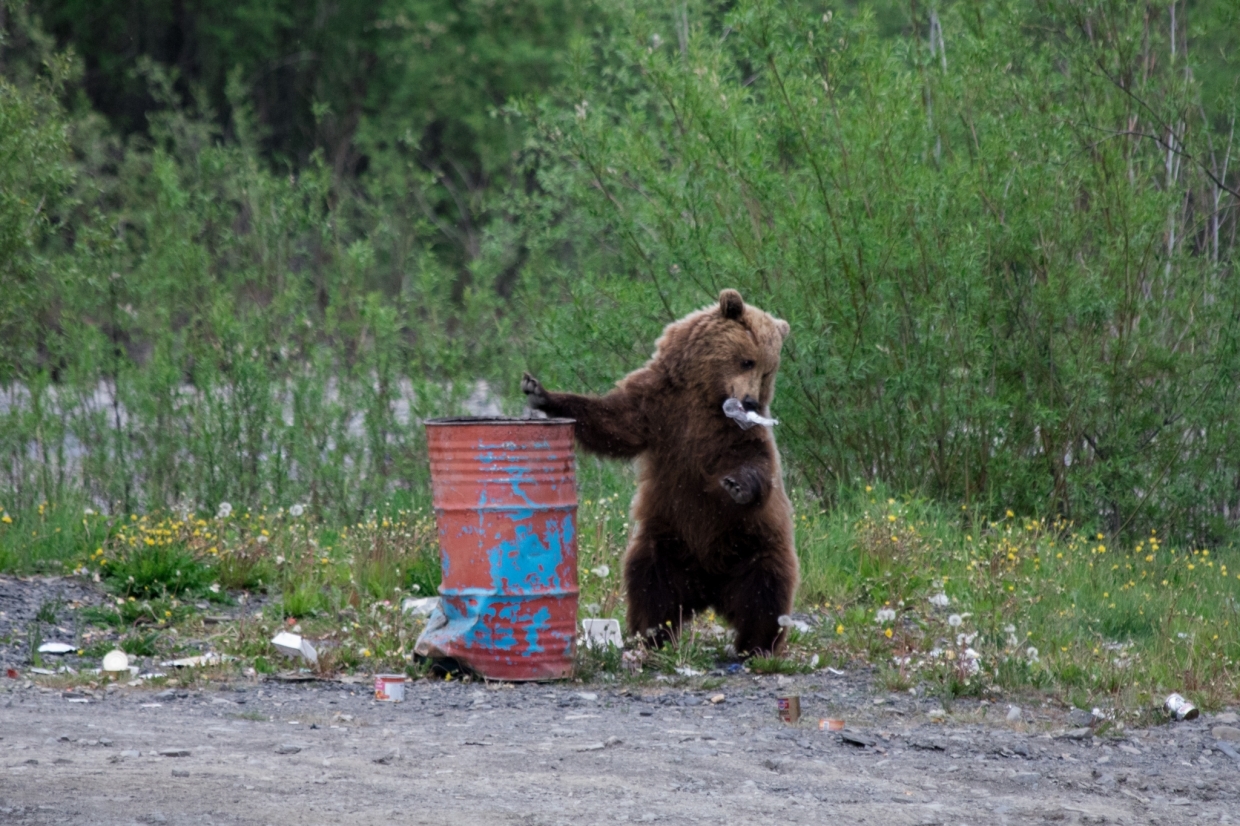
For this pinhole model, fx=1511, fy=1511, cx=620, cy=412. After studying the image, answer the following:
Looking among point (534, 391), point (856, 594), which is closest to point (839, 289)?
point (856, 594)

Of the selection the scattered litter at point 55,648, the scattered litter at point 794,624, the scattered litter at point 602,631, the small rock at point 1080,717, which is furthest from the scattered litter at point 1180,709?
the scattered litter at point 55,648

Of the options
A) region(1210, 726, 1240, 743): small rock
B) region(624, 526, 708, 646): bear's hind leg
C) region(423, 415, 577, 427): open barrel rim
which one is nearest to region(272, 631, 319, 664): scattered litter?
region(423, 415, 577, 427): open barrel rim

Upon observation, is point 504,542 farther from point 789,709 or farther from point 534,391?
point 789,709

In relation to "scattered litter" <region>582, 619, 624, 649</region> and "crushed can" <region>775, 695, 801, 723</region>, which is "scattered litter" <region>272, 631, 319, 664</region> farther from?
"crushed can" <region>775, 695, 801, 723</region>

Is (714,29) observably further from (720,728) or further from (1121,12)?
(720,728)

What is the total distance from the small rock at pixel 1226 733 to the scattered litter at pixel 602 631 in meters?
2.44

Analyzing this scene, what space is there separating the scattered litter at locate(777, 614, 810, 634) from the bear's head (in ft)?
2.98

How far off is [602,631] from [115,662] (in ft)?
6.85

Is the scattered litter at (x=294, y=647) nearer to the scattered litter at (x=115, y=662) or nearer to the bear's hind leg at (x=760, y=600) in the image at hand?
the scattered litter at (x=115, y=662)

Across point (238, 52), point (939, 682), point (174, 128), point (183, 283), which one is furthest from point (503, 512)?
point (238, 52)

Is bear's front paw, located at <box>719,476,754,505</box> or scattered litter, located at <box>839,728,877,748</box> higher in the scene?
bear's front paw, located at <box>719,476,754,505</box>

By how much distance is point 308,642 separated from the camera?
22.2 ft

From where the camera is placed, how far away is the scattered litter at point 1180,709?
6043 mm

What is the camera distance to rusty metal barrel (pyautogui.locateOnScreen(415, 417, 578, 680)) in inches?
238
